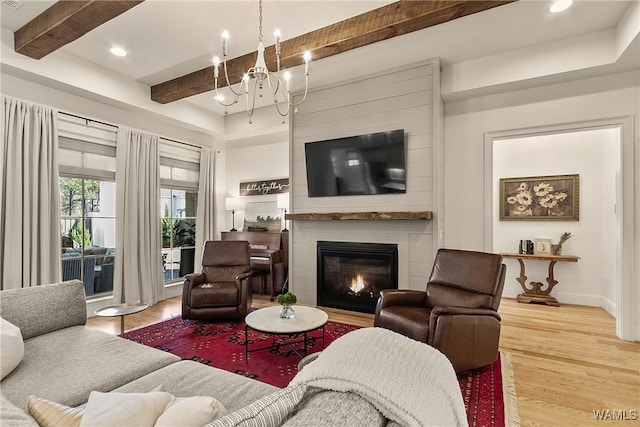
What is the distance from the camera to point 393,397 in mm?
773

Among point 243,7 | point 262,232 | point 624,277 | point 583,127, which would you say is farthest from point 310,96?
point 624,277

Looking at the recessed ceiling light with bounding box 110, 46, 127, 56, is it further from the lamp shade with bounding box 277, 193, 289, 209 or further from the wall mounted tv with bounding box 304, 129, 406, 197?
the lamp shade with bounding box 277, 193, 289, 209

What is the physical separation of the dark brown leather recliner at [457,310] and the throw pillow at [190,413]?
191cm

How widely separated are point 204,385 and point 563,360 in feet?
9.79

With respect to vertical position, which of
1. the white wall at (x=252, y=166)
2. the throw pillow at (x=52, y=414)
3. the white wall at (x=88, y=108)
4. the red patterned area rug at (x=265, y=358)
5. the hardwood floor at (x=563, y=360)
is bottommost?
the hardwood floor at (x=563, y=360)

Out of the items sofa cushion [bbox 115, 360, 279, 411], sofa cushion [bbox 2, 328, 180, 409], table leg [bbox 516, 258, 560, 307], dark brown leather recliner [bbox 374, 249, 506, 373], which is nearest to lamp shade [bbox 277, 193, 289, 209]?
dark brown leather recliner [bbox 374, 249, 506, 373]

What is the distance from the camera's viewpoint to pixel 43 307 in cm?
207

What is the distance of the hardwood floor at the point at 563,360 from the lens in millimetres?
2072

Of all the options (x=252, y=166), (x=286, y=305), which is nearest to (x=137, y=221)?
(x=252, y=166)

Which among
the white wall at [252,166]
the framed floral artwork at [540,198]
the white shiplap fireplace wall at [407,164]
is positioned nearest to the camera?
the white shiplap fireplace wall at [407,164]

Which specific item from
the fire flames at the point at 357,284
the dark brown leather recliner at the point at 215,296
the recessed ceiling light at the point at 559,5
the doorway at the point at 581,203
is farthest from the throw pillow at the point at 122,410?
the doorway at the point at 581,203

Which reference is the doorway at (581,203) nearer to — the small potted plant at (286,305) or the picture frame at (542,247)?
the picture frame at (542,247)

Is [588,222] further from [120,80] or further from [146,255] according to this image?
[120,80]

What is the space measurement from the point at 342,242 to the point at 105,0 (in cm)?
332
